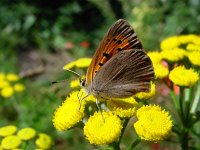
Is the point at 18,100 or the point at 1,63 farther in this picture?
the point at 1,63

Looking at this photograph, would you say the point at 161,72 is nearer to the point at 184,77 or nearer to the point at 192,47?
the point at 184,77

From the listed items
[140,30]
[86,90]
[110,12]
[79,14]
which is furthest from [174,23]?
[86,90]

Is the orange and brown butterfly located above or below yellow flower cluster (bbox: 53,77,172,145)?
above

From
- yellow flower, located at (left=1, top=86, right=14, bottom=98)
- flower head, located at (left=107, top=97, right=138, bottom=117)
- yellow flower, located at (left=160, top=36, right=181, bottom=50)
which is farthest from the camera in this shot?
yellow flower, located at (left=1, top=86, right=14, bottom=98)

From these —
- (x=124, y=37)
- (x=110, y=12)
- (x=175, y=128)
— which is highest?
A: (x=110, y=12)

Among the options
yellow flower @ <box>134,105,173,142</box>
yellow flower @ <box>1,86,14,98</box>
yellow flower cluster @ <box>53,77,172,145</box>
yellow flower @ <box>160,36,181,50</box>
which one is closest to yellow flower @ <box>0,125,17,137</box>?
yellow flower cluster @ <box>53,77,172,145</box>

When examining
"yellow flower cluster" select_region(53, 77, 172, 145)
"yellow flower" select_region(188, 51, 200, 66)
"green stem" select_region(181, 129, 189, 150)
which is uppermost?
"yellow flower" select_region(188, 51, 200, 66)

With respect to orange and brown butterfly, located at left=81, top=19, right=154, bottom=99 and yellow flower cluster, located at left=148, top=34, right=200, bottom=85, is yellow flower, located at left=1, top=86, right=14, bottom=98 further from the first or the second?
orange and brown butterfly, located at left=81, top=19, right=154, bottom=99

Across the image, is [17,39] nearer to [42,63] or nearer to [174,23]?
[42,63]
